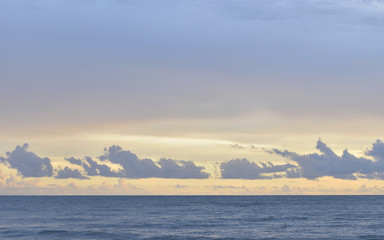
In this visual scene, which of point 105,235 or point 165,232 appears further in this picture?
point 165,232

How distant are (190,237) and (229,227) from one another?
19.3 m

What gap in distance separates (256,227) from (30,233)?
44.5 meters

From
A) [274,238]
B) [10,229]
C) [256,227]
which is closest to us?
[274,238]

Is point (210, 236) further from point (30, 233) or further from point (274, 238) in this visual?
point (30, 233)

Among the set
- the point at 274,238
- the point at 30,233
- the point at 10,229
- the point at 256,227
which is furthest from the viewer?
the point at 256,227

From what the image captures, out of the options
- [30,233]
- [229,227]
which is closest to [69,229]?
[30,233]

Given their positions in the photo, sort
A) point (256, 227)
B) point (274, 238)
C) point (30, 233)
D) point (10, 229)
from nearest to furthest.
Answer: point (274, 238) < point (30, 233) < point (10, 229) < point (256, 227)

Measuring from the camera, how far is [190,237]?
77000 millimetres

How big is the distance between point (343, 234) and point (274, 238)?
14656mm

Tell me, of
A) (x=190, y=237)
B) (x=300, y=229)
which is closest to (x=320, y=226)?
(x=300, y=229)

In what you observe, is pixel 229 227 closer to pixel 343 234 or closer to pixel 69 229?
pixel 343 234

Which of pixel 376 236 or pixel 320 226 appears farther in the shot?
pixel 320 226

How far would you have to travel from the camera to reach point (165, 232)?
84.5 metres

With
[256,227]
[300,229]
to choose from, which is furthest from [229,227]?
[300,229]
